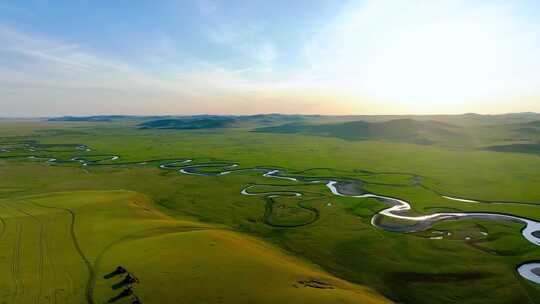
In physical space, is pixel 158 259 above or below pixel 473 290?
above

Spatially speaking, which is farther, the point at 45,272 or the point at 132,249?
the point at 132,249

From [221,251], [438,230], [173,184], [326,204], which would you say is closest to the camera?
[221,251]

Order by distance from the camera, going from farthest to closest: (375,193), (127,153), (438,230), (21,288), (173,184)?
1. (127,153)
2. (173,184)
3. (375,193)
4. (438,230)
5. (21,288)

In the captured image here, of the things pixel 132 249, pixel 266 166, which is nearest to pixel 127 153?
pixel 266 166

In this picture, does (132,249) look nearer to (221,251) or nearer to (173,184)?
(221,251)

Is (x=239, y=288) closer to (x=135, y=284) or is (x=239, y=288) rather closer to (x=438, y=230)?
(x=135, y=284)

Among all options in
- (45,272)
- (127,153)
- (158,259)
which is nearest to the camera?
(45,272)

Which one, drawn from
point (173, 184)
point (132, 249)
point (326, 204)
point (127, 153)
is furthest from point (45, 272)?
point (127, 153)

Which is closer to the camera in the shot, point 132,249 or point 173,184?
point 132,249

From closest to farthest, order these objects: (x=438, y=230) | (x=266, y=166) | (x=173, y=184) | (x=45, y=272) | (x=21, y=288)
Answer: (x=21, y=288)
(x=45, y=272)
(x=438, y=230)
(x=173, y=184)
(x=266, y=166)
